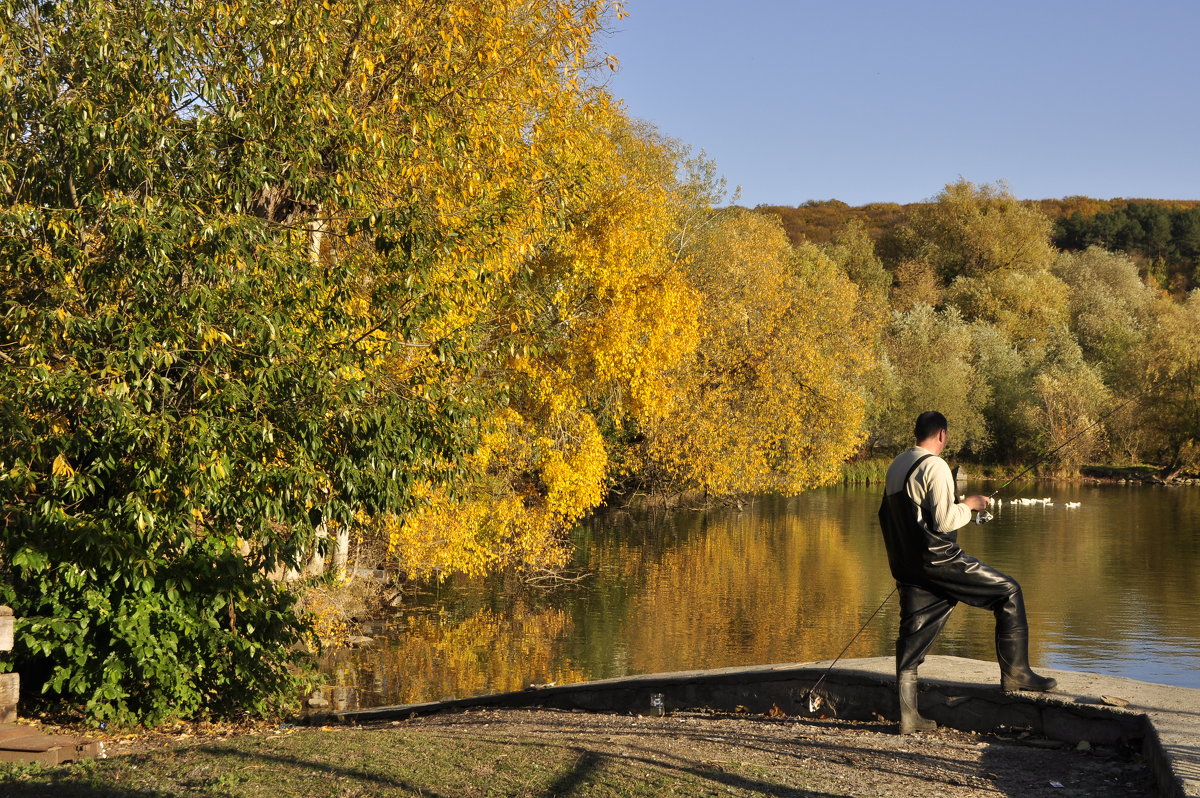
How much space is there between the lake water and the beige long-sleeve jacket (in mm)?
8416

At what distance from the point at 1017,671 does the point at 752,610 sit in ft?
43.5

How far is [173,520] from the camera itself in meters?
9.38

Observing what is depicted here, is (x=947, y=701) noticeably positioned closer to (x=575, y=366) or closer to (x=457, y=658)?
(x=457, y=658)

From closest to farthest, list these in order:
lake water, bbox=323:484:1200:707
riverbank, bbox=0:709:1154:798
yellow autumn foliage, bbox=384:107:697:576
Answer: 1. riverbank, bbox=0:709:1154:798
2. lake water, bbox=323:484:1200:707
3. yellow autumn foliage, bbox=384:107:697:576

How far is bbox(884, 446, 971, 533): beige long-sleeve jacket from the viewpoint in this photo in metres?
7.75

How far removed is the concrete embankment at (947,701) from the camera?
22.8ft

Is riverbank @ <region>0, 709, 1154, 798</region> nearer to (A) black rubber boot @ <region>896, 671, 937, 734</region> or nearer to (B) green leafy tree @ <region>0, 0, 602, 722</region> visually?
(A) black rubber boot @ <region>896, 671, 937, 734</region>

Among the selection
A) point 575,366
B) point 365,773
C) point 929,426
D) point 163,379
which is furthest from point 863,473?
point 365,773

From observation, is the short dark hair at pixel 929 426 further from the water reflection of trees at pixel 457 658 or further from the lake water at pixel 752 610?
the lake water at pixel 752 610

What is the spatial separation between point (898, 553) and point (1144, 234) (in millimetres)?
128247

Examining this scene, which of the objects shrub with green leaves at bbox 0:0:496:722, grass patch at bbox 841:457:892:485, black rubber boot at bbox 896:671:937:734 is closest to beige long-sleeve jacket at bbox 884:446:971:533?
black rubber boot at bbox 896:671:937:734

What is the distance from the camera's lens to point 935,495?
7777mm

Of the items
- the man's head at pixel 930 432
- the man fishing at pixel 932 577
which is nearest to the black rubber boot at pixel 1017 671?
the man fishing at pixel 932 577

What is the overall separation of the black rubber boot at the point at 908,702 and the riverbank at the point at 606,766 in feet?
0.43
